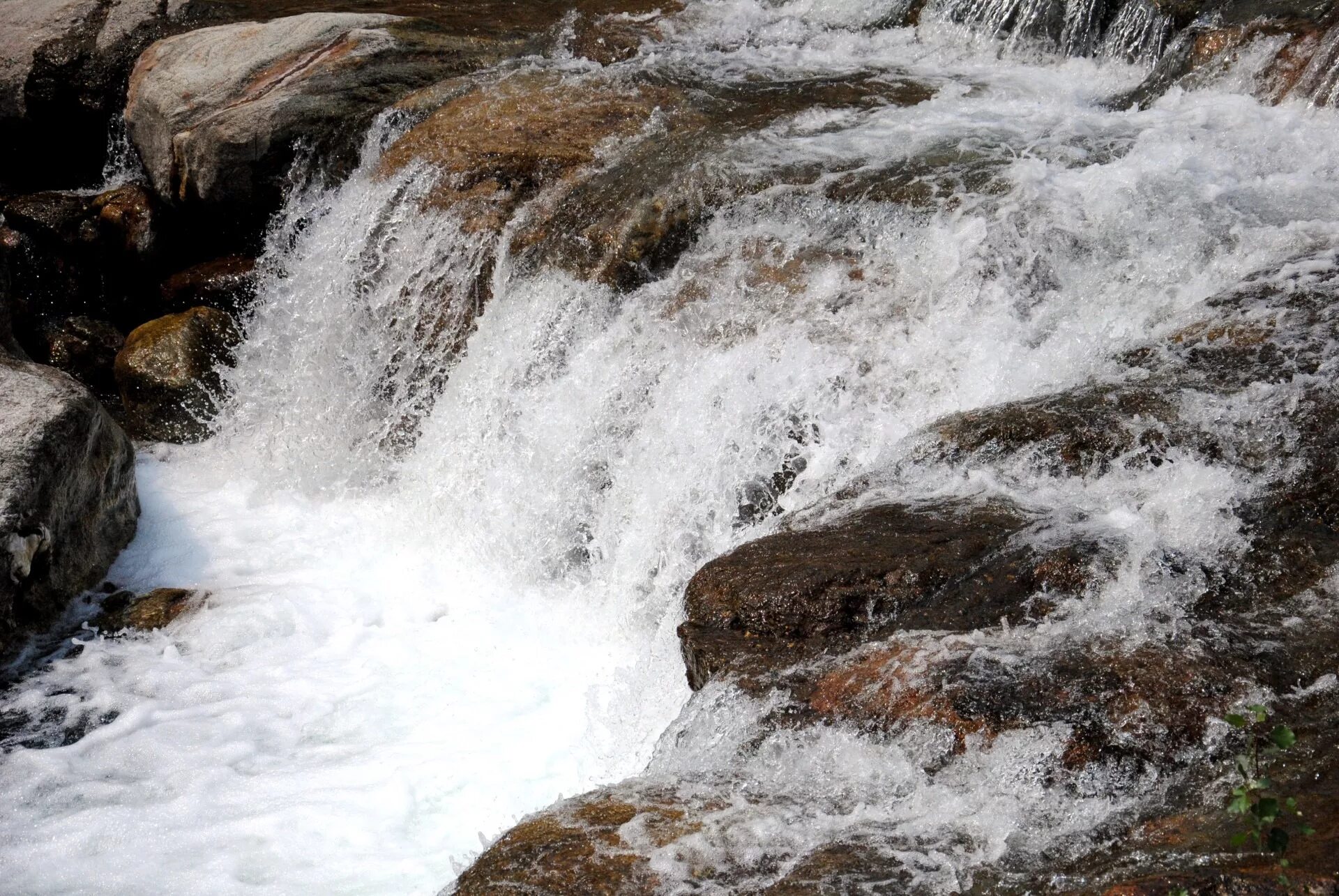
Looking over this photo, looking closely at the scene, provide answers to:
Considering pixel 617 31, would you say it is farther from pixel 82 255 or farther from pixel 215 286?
pixel 82 255

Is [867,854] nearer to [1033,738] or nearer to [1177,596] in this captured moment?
[1033,738]

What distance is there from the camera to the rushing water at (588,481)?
13.8ft

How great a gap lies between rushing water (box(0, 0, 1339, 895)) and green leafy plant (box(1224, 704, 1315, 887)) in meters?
0.38

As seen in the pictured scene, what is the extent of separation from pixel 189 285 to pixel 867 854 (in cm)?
686

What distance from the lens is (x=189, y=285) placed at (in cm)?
816

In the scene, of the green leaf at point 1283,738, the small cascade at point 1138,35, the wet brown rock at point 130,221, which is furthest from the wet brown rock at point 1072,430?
the wet brown rock at point 130,221

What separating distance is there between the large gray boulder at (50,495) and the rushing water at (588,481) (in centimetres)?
28

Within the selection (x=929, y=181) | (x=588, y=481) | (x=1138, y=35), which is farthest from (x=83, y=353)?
(x=1138, y=35)

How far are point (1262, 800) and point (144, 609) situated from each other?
519 centimetres

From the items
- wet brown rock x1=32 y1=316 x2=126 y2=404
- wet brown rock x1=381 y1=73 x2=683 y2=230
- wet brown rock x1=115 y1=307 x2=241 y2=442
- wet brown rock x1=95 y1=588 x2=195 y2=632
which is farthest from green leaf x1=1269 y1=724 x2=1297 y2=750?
wet brown rock x1=32 y1=316 x2=126 y2=404

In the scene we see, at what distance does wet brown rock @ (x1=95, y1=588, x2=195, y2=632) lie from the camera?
18.8 ft

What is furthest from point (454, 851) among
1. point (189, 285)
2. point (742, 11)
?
point (742, 11)

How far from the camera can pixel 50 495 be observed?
18.4 ft

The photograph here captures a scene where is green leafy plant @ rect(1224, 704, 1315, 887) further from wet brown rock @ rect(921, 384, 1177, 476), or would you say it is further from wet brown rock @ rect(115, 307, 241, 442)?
wet brown rock @ rect(115, 307, 241, 442)
